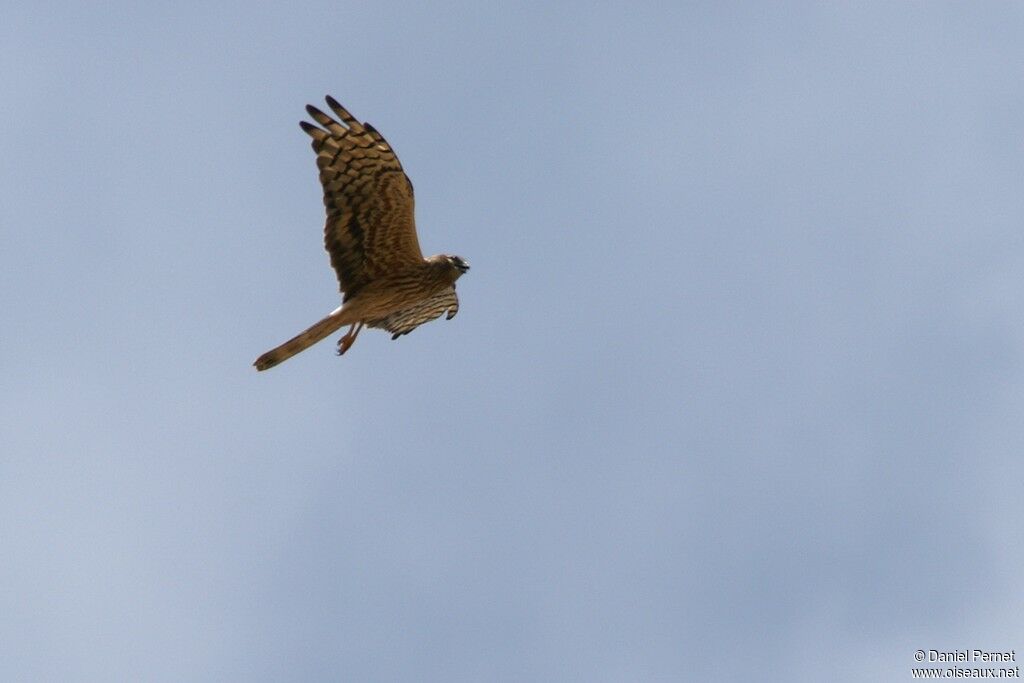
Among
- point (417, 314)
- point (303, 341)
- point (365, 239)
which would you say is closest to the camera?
point (303, 341)

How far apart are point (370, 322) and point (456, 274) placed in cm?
106

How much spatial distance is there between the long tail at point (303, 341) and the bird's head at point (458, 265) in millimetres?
1298

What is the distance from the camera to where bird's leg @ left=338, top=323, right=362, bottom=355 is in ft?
64.9

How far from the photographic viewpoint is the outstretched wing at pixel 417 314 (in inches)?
808

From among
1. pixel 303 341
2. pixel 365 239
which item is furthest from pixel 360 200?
pixel 303 341

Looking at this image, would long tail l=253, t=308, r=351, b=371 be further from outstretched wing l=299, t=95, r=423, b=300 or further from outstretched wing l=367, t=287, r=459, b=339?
outstretched wing l=367, t=287, r=459, b=339

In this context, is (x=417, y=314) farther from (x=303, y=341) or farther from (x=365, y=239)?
(x=303, y=341)

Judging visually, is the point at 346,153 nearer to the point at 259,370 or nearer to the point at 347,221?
the point at 347,221

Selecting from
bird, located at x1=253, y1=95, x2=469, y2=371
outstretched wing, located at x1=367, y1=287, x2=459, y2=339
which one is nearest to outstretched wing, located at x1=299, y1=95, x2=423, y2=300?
bird, located at x1=253, y1=95, x2=469, y2=371

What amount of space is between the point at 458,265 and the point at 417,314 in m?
0.87

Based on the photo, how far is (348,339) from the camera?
65.2 feet

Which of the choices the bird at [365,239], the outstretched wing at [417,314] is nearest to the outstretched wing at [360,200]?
the bird at [365,239]

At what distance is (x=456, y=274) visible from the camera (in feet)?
66.4

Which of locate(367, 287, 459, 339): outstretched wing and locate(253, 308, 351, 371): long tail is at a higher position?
locate(367, 287, 459, 339): outstretched wing
